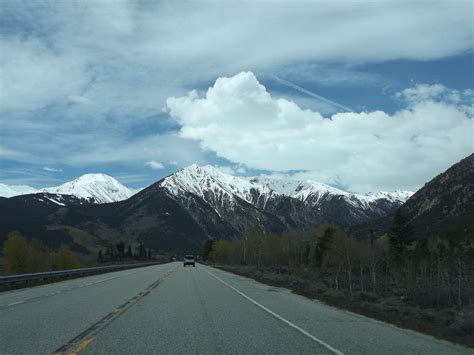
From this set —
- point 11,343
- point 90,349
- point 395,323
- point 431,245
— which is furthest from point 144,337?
point 431,245

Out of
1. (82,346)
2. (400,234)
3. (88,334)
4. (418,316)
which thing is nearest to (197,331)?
(88,334)

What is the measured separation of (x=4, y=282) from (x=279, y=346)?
21613mm

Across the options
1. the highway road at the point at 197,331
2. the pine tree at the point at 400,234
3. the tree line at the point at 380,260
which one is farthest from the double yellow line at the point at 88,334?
the pine tree at the point at 400,234

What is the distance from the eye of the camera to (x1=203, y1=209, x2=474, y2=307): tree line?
2194 centimetres

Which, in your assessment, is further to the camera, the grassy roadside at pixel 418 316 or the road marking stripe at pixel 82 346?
the grassy roadside at pixel 418 316

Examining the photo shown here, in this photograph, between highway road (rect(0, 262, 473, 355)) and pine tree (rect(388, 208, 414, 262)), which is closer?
highway road (rect(0, 262, 473, 355))

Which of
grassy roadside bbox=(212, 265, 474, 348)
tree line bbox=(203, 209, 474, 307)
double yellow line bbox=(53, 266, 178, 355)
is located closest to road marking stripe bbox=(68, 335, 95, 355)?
double yellow line bbox=(53, 266, 178, 355)

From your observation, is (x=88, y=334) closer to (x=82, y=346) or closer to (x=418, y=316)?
(x=82, y=346)

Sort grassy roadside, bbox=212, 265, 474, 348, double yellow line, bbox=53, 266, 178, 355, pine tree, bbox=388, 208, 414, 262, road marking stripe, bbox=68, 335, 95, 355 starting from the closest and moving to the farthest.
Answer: road marking stripe, bbox=68, 335, 95, 355 → double yellow line, bbox=53, 266, 178, 355 → grassy roadside, bbox=212, 265, 474, 348 → pine tree, bbox=388, 208, 414, 262

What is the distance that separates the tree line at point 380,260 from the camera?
2194cm

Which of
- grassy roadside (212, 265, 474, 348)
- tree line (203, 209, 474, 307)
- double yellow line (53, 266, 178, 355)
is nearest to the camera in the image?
double yellow line (53, 266, 178, 355)

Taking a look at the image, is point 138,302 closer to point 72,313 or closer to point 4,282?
point 72,313

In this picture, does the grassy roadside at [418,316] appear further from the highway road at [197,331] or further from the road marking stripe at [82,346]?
the road marking stripe at [82,346]

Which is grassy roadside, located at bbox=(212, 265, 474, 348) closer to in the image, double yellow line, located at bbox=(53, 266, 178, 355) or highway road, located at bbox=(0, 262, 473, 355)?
highway road, located at bbox=(0, 262, 473, 355)
